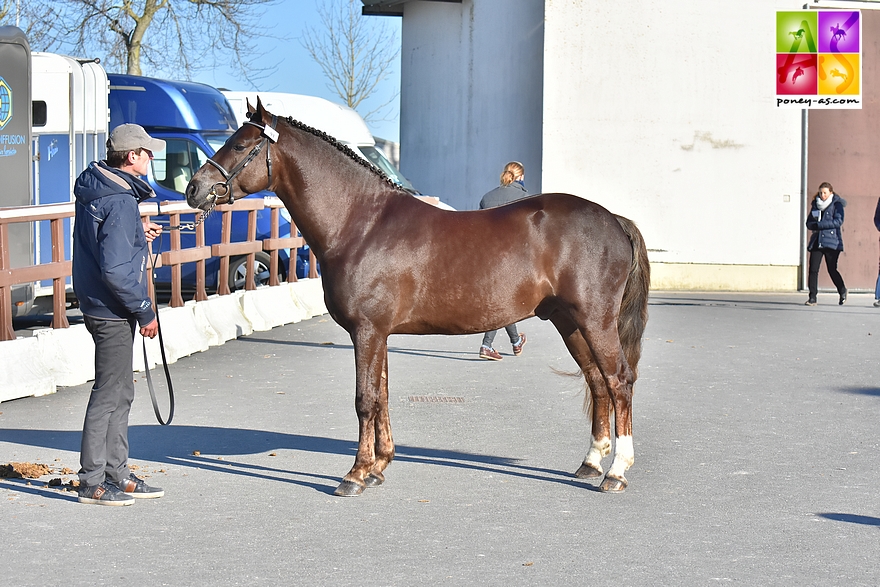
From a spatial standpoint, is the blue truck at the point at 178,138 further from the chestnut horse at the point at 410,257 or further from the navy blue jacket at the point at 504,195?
the chestnut horse at the point at 410,257

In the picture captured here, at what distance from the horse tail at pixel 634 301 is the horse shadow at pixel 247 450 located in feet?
2.82

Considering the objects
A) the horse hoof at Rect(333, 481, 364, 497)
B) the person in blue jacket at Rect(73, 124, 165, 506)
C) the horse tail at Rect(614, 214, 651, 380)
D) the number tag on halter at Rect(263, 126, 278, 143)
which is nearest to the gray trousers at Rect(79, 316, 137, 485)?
the person in blue jacket at Rect(73, 124, 165, 506)

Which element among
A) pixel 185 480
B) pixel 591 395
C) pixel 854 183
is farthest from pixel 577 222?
pixel 854 183

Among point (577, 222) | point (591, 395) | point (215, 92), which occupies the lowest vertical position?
point (591, 395)

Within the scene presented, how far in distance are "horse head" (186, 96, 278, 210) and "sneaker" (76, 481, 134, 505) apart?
65.1 inches

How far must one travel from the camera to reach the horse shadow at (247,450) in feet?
23.4

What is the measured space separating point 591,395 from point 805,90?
15.3 meters

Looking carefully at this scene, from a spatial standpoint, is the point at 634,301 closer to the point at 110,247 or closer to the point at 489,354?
the point at 110,247

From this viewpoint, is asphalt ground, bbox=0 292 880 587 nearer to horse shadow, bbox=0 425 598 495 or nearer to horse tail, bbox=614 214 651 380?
horse shadow, bbox=0 425 598 495

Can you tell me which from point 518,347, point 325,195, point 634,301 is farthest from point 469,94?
point 325,195

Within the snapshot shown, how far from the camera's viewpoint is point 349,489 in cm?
663

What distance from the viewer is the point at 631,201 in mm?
21531

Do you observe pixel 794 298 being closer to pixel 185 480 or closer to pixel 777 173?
pixel 777 173

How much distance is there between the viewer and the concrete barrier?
31.7ft
